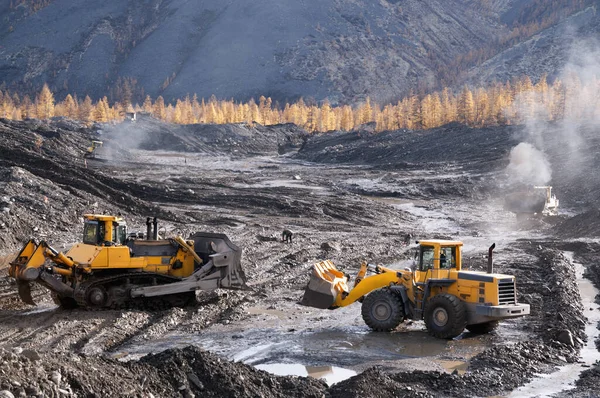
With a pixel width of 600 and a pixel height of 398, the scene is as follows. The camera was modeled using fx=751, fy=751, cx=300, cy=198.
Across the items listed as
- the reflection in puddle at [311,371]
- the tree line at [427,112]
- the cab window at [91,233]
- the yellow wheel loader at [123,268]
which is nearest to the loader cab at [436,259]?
the reflection in puddle at [311,371]

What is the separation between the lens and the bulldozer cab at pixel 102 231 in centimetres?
1686

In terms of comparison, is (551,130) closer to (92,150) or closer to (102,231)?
(92,150)

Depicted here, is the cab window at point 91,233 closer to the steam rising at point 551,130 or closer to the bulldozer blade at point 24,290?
the bulldozer blade at point 24,290

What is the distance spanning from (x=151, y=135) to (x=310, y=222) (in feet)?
186

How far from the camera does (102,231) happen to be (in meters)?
16.9

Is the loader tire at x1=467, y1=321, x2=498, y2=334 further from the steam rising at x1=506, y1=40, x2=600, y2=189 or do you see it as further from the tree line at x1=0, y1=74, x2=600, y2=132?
the tree line at x1=0, y1=74, x2=600, y2=132

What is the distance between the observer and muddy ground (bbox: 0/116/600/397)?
32.5 ft

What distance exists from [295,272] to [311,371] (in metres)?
11.6

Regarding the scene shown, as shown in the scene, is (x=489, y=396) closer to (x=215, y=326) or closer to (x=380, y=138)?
(x=215, y=326)

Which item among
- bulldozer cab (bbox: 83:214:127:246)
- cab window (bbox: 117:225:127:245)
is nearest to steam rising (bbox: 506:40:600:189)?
cab window (bbox: 117:225:127:245)

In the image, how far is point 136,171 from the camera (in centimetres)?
6253

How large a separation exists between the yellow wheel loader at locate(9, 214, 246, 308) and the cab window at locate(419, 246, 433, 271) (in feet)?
15.3

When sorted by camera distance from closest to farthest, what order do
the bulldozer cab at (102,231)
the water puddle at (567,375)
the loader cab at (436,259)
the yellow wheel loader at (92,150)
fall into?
1. the water puddle at (567,375)
2. the loader cab at (436,259)
3. the bulldozer cab at (102,231)
4. the yellow wheel loader at (92,150)

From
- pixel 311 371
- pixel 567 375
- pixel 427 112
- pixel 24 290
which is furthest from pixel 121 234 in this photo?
pixel 427 112
